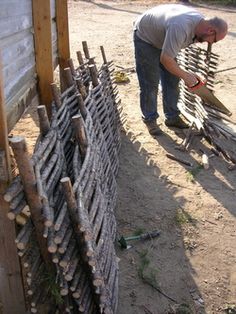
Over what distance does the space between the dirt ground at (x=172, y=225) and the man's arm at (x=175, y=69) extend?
956mm

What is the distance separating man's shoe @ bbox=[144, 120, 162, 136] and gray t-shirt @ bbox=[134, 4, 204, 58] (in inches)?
41.6

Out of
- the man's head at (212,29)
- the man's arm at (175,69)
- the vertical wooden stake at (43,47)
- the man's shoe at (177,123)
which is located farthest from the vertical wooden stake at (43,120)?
the man's shoe at (177,123)

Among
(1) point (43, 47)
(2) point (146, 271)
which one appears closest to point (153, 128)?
(1) point (43, 47)

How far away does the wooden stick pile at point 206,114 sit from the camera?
5.20m

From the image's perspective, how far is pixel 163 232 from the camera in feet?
12.1

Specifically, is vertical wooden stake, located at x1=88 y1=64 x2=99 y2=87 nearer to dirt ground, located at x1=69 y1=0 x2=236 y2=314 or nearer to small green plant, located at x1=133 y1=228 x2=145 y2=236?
dirt ground, located at x1=69 y1=0 x2=236 y2=314

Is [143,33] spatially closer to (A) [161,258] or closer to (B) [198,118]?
(B) [198,118]

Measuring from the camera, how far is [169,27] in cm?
453

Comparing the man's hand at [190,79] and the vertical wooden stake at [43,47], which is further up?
the vertical wooden stake at [43,47]

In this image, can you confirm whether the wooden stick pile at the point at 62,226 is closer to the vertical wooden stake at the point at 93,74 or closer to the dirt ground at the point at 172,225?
the dirt ground at the point at 172,225

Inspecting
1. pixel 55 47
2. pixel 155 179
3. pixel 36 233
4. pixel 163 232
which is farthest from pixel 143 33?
pixel 36 233

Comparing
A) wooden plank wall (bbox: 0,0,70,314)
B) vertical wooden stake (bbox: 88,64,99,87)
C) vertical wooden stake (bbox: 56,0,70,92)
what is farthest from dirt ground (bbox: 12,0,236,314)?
vertical wooden stake (bbox: 56,0,70,92)

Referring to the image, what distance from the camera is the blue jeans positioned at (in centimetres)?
516


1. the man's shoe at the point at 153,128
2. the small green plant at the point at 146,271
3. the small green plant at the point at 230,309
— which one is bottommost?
the small green plant at the point at 230,309
